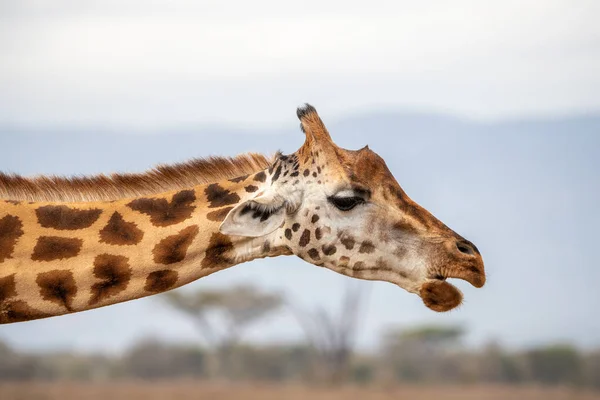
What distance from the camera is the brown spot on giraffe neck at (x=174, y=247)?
10219 mm

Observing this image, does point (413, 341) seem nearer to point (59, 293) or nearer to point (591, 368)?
point (591, 368)

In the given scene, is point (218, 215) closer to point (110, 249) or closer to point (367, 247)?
point (110, 249)

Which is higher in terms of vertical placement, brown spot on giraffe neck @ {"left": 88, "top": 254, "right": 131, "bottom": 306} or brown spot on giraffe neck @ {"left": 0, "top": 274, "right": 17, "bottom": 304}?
brown spot on giraffe neck @ {"left": 88, "top": 254, "right": 131, "bottom": 306}

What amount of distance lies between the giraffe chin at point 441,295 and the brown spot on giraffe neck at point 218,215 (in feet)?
6.24

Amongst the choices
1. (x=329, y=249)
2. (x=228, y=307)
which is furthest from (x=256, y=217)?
(x=228, y=307)

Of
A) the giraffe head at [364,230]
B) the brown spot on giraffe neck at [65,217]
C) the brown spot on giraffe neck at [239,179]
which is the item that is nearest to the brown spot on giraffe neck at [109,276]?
the brown spot on giraffe neck at [65,217]

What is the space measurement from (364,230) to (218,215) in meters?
1.33

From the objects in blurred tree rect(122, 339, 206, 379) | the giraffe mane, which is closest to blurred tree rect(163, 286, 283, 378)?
blurred tree rect(122, 339, 206, 379)

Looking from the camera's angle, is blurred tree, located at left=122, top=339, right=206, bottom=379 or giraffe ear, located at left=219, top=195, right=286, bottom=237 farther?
blurred tree, located at left=122, top=339, right=206, bottom=379

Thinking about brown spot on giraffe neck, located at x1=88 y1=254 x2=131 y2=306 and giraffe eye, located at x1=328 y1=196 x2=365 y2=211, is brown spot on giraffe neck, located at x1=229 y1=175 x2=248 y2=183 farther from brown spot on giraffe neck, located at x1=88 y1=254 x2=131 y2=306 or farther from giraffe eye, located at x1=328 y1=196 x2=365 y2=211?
brown spot on giraffe neck, located at x1=88 y1=254 x2=131 y2=306

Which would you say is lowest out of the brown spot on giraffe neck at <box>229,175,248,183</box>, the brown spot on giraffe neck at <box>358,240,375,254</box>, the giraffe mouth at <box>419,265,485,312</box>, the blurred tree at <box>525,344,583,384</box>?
the giraffe mouth at <box>419,265,485,312</box>

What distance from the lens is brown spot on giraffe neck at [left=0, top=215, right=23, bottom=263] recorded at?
10023 mm

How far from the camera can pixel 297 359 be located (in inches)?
3438

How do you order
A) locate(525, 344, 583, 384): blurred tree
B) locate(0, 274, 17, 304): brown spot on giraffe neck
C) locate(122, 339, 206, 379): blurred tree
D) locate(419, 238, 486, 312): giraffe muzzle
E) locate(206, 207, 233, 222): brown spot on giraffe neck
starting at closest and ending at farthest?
locate(0, 274, 17, 304): brown spot on giraffe neck
locate(419, 238, 486, 312): giraffe muzzle
locate(206, 207, 233, 222): brown spot on giraffe neck
locate(525, 344, 583, 384): blurred tree
locate(122, 339, 206, 379): blurred tree
